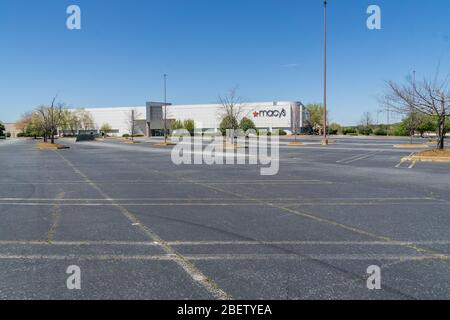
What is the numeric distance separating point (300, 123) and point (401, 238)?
8646 centimetres

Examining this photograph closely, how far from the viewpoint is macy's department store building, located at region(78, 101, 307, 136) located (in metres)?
89.3

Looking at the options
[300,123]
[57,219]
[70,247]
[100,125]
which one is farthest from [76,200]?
[100,125]

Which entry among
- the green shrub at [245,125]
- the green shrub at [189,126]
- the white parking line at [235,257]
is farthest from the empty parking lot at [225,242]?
the green shrub at [189,126]

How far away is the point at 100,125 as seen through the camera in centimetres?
10625

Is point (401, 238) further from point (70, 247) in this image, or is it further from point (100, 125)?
point (100, 125)

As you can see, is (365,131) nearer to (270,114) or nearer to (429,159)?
(270,114)

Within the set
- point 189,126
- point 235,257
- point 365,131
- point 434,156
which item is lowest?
point 235,257

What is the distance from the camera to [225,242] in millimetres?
5668

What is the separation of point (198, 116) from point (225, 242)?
9330 cm

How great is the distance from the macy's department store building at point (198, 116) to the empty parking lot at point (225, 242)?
241 feet

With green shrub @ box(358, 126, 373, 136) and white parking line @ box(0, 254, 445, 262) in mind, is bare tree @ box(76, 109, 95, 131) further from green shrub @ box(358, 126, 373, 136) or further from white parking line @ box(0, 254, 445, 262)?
white parking line @ box(0, 254, 445, 262)

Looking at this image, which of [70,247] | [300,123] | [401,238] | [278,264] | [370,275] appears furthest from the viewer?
[300,123]

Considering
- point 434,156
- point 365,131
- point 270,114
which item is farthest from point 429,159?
point 270,114
